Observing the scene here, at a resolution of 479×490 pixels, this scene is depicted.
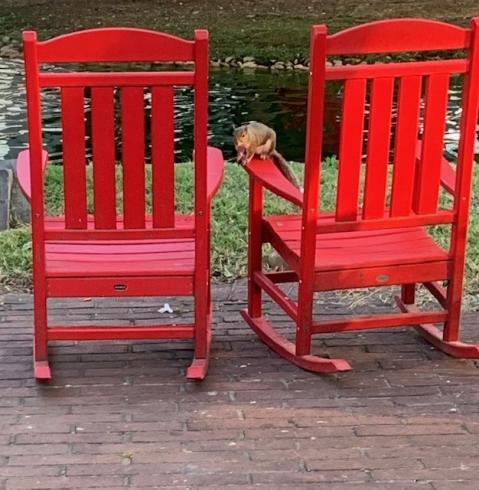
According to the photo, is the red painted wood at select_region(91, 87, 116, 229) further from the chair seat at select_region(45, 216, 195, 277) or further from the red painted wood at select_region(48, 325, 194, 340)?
the red painted wood at select_region(48, 325, 194, 340)

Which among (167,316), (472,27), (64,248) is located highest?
(472,27)

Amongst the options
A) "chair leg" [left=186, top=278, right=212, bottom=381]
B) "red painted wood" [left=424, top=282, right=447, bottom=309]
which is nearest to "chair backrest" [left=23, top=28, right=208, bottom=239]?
"chair leg" [left=186, top=278, right=212, bottom=381]

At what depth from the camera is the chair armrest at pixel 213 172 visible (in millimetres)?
3250

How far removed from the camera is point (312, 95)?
3.08 m

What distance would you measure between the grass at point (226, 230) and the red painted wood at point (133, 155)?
47.5 inches

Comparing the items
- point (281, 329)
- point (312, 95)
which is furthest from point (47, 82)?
point (281, 329)

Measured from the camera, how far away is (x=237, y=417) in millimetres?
3049

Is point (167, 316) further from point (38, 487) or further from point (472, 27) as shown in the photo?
point (472, 27)

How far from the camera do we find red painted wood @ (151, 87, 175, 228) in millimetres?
3072

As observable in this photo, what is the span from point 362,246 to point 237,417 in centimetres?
84

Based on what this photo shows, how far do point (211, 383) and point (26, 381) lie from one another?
2.17 ft

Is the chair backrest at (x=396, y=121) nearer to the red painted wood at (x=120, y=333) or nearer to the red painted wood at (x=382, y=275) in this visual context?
the red painted wood at (x=382, y=275)

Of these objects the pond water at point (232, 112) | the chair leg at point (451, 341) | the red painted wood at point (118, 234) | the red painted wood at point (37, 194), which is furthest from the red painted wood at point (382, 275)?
the pond water at point (232, 112)

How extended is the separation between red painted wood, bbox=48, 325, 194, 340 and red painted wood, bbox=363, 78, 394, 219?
0.79 metres
